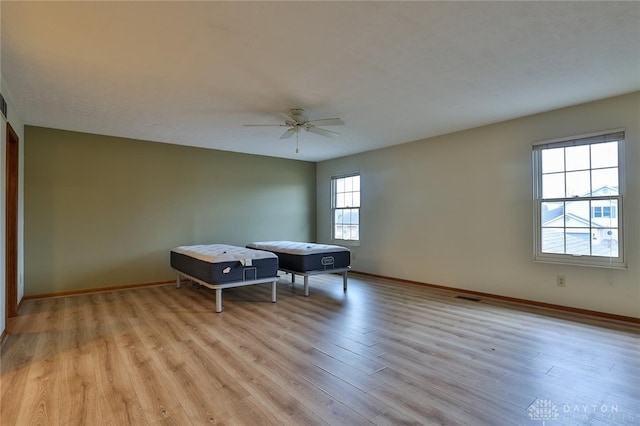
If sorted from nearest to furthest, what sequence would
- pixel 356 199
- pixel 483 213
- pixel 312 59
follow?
pixel 312 59
pixel 483 213
pixel 356 199

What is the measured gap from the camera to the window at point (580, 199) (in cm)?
353

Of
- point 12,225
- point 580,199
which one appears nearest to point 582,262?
point 580,199

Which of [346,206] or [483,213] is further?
[346,206]

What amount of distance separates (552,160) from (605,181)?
1.91ft

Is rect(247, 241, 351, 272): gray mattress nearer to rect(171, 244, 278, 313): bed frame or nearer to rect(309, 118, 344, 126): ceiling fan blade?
rect(171, 244, 278, 313): bed frame

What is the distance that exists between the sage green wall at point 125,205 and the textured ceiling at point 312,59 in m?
0.76

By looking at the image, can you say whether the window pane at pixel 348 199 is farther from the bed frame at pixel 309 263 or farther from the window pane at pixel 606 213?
the window pane at pixel 606 213

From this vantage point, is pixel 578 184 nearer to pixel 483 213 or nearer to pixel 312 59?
pixel 483 213

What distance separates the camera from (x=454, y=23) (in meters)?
2.16

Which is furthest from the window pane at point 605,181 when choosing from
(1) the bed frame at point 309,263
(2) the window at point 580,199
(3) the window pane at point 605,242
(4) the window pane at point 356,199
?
(4) the window pane at point 356,199

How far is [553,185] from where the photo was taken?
400cm

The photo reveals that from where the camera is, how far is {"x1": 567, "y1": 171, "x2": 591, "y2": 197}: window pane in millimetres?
3744

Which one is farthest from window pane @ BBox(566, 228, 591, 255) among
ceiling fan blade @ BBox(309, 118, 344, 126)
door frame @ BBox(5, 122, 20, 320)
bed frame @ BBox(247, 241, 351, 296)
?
door frame @ BBox(5, 122, 20, 320)

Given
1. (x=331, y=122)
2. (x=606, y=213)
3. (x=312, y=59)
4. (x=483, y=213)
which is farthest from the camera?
(x=483, y=213)
